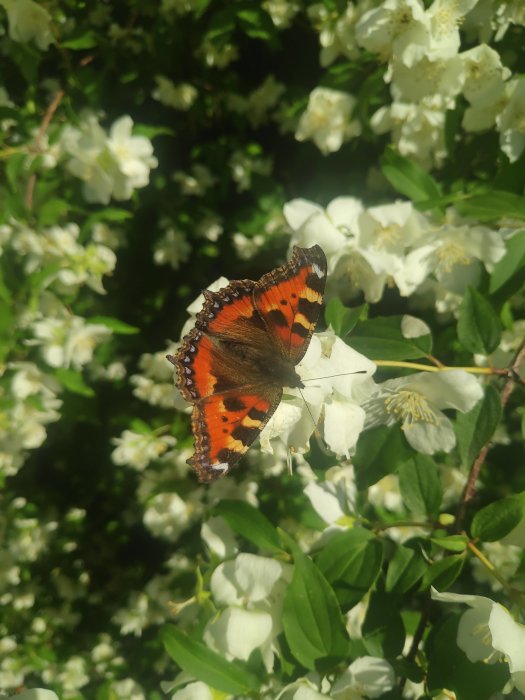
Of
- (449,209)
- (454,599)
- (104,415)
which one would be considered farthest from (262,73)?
(454,599)

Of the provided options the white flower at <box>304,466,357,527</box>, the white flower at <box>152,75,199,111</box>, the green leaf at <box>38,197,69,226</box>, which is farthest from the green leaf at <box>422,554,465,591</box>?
the white flower at <box>152,75,199,111</box>

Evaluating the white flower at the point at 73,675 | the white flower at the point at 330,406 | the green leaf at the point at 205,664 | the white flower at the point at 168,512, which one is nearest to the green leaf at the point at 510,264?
the white flower at the point at 330,406

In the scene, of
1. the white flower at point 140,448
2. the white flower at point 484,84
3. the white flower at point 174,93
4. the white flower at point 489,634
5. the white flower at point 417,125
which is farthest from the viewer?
the white flower at point 174,93

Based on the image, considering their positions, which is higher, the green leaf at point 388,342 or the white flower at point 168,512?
the green leaf at point 388,342

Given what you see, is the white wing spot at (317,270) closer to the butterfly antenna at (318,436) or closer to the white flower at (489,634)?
the butterfly antenna at (318,436)

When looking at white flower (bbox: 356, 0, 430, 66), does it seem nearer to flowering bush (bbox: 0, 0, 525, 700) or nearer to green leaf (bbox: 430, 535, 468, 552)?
flowering bush (bbox: 0, 0, 525, 700)

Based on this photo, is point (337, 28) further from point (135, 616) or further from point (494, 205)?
point (135, 616)

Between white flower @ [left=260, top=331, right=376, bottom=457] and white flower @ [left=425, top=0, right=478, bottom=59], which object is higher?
white flower @ [left=425, top=0, right=478, bottom=59]
